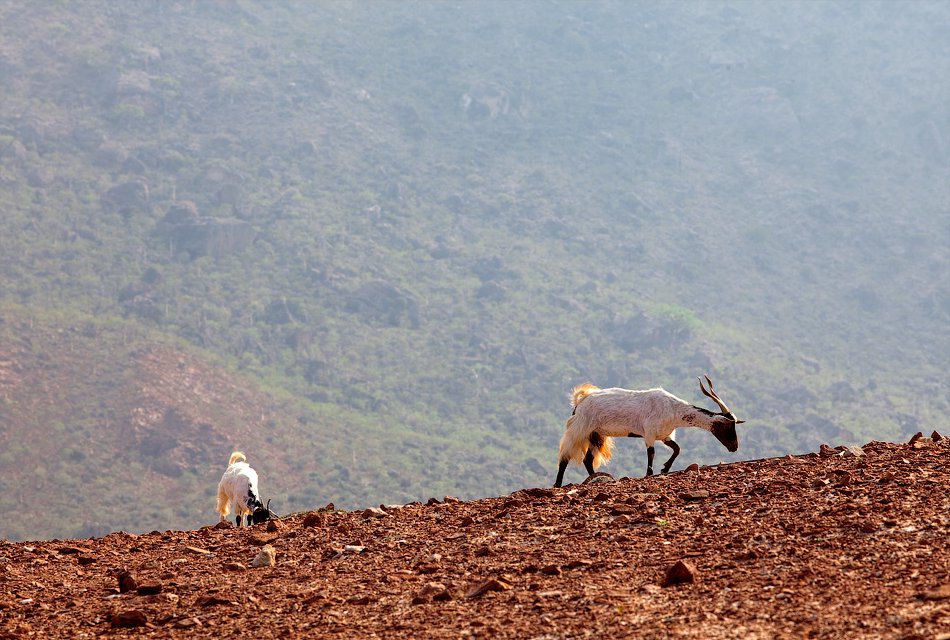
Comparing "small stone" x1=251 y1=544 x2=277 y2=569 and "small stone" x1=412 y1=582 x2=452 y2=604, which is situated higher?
"small stone" x1=251 y1=544 x2=277 y2=569

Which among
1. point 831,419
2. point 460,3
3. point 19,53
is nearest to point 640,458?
point 831,419

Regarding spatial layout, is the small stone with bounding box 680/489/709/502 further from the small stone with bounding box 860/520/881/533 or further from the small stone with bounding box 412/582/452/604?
the small stone with bounding box 412/582/452/604

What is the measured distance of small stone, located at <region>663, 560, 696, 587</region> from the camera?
26.0 ft

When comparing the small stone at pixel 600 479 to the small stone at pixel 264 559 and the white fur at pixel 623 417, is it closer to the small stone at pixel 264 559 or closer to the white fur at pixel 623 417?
the white fur at pixel 623 417

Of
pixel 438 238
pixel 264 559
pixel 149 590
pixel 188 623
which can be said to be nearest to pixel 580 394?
pixel 264 559

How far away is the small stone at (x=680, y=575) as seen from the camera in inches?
312

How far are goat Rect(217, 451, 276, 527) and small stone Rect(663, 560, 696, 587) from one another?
11.6 meters

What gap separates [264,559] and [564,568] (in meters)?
2.68

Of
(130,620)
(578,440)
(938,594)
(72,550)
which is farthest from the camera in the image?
(578,440)

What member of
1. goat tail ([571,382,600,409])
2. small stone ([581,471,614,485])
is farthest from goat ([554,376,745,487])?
small stone ([581,471,614,485])

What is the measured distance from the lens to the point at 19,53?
138m

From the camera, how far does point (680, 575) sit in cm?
795

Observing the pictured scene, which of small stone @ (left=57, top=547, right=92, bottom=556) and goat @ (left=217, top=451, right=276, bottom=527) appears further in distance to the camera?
goat @ (left=217, top=451, right=276, bottom=527)

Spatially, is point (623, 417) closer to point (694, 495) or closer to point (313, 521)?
point (694, 495)
